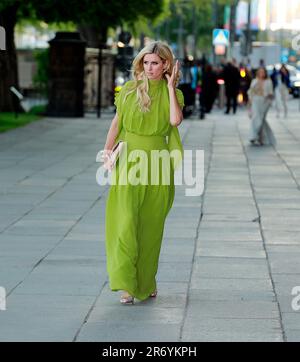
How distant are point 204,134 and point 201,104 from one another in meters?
8.96

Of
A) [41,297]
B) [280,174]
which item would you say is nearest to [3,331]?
[41,297]

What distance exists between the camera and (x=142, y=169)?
29.5ft

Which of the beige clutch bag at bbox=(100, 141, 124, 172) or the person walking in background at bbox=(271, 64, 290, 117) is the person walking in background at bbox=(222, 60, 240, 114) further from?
the beige clutch bag at bbox=(100, 141, 124, 172)

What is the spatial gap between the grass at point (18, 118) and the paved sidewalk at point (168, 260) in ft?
34.3

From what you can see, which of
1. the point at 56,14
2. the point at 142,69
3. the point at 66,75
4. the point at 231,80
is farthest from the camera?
the point at 231,80

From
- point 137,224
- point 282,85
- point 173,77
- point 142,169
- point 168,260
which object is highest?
point 173,77

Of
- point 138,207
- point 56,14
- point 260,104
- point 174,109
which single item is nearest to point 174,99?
point 174,109

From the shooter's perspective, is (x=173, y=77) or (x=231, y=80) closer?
(x=173, y=77)

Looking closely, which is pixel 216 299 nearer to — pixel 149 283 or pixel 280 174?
pixel 149 283

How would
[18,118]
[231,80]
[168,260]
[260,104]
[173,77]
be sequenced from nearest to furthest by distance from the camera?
[173,77]
[168,260]
[260,104]
[18,118]
[231,80]

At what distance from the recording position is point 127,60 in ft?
139

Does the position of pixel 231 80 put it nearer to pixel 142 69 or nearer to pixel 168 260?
pixel 168 260

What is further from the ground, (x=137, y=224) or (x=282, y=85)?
(x=137, y=224)

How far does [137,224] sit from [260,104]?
59.7 feet
